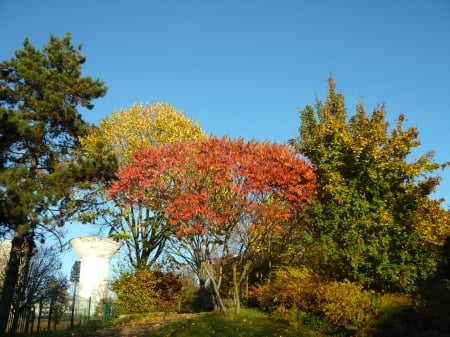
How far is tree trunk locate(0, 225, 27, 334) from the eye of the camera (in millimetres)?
17328

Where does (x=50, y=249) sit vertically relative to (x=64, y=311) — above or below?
above

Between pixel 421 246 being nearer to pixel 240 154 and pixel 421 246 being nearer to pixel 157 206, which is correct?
pixel 240 154

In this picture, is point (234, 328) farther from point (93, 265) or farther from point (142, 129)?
point (142, 129)

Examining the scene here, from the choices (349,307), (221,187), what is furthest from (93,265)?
(349,307)

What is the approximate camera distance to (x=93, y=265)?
20562mm

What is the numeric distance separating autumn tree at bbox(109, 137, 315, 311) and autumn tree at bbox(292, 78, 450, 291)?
121 centimetres

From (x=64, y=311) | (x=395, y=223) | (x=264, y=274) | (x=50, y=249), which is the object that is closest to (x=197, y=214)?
(x=264, y=274)

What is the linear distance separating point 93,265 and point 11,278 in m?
3.56

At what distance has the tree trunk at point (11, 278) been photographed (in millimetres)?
17328

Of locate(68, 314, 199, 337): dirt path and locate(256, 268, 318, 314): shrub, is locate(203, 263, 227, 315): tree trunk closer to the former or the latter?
locate(256, 268, 318, 314): shrub

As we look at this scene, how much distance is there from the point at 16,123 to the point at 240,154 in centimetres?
957

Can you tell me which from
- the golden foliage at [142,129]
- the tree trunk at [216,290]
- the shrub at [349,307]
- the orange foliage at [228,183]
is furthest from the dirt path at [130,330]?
the golden foliage at [142,129]

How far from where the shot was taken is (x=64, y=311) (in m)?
19.2

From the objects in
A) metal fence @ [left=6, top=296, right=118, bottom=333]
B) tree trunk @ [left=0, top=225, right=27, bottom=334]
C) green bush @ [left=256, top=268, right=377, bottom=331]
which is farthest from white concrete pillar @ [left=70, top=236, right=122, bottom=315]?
green bush @ [left=256, top=268, right=377, bottom=331]
